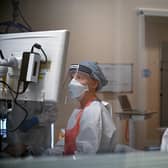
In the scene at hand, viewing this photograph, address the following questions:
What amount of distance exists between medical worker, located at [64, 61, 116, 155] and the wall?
6cm

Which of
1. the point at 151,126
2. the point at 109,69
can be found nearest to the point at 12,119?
the point at 109,69

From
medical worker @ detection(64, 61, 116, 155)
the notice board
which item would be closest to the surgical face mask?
medical worker @ detection(64, 61, 116, 155)

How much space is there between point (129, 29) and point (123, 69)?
46cm

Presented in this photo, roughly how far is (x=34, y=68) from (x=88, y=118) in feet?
1.29

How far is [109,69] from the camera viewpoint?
5.67ft

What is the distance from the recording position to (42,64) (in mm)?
823

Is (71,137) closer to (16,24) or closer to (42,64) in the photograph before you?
(42,64)

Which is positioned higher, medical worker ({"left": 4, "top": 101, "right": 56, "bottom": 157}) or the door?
the door

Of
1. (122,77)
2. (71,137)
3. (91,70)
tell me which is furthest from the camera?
(122,77)

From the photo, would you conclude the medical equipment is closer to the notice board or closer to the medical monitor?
the medical monitor

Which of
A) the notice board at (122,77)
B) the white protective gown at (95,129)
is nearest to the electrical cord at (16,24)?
the white protective gown at (95,129)

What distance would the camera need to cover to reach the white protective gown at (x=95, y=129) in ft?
3.36

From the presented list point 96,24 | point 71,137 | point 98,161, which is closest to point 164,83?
point 96,24

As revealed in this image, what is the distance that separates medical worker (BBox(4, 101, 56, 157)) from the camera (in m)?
0.86
